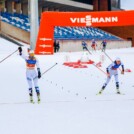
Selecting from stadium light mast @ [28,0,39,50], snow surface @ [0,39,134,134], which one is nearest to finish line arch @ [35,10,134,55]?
stadium light mast @ [28,0,39,50]

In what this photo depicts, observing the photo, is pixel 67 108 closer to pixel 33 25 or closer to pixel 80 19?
pixel 80 19

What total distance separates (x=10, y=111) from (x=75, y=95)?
3.17 metres

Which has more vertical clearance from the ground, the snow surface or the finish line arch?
the finish line arch

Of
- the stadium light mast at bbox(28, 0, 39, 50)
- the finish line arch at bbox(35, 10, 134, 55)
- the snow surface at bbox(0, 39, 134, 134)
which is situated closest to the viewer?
the snow surface at bbox(0, 39, 134, 134)

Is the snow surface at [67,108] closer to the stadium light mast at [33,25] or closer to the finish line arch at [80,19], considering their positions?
the finish line arch at [80,19]

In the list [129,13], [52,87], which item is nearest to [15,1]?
[129,13]

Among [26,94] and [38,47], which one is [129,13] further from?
[26,94]

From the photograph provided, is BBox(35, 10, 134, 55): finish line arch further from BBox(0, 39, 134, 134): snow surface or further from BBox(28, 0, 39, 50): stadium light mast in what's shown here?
BBox(0, 39, 134, 134): snow surface

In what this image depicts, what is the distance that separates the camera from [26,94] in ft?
39.6

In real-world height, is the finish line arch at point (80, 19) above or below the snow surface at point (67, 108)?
above

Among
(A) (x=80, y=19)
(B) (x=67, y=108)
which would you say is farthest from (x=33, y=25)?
(B) (x=67, y=108)

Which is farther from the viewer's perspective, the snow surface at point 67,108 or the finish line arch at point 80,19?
the finish line arch at point 80,19

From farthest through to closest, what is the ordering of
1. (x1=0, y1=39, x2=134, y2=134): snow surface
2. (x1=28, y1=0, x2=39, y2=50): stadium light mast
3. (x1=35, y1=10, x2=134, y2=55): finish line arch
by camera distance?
(x1=28, y1=0, x2=39, y2=50): stadium light mast, (x1=35, y1=10, x2=134, y2=55): finish line arch, (x1=0, y1=39, x2=134, y2=134): snow surface

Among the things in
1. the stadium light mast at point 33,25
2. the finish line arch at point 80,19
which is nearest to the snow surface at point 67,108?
the finish line arch at point 80,19
